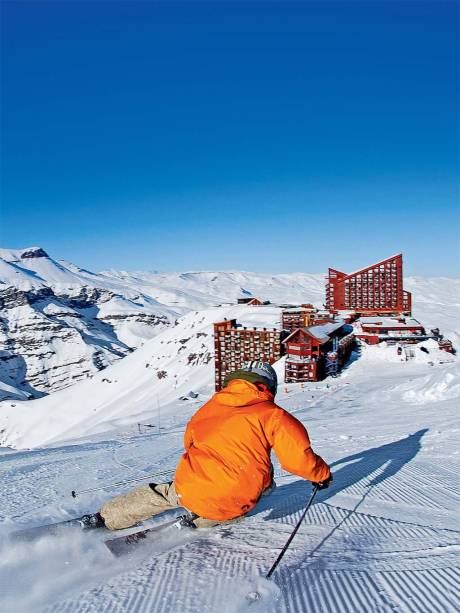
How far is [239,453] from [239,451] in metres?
0.02

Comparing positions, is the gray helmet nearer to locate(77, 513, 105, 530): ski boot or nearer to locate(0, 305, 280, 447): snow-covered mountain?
locate(77, 513, 105, 530): ski boot

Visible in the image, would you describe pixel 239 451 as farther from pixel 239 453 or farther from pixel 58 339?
pixel 58 339

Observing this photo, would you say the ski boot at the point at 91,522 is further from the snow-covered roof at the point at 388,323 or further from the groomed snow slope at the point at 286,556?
the snow-covered roof at the point at 388,323

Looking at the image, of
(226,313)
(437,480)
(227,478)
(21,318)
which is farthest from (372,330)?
(21,318)

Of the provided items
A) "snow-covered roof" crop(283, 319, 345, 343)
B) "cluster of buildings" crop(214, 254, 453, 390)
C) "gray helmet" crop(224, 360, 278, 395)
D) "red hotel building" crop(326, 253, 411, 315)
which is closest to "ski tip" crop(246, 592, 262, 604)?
"gray helmet" crop(224, 360, 278, 395)

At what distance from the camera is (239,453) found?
3.16m

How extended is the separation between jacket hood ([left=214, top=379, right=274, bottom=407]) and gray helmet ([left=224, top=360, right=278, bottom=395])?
45mm

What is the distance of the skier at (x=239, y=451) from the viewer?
10.2ft

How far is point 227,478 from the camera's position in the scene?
318 centimetres

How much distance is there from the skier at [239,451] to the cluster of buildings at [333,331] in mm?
21312

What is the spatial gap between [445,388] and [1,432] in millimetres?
47281

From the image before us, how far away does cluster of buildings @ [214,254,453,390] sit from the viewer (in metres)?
24.9

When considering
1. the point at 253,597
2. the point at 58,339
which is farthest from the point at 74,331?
the point at 253,597

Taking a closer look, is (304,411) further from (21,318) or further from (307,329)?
(21,318)
